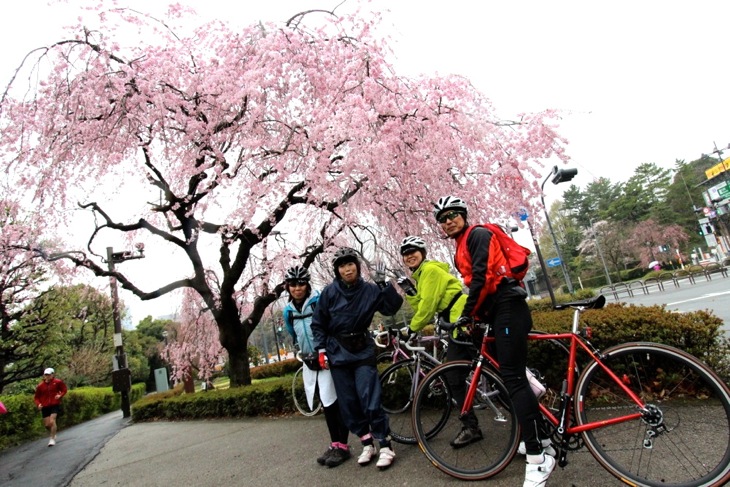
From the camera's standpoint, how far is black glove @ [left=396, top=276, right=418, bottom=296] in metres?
3.32

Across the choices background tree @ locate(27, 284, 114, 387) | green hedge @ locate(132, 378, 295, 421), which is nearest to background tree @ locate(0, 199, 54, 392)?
background tree @ locate(27, 284, 114, 387)

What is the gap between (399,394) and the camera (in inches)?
171

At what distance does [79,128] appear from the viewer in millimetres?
6766

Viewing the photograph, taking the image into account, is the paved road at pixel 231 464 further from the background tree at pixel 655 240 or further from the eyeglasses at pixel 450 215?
the background tree at pixel 655 240

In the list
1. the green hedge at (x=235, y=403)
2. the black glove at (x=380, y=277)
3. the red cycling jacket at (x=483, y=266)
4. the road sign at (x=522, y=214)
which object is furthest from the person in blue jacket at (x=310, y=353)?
the road sign at (x=522, y=214)

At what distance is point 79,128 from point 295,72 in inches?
142

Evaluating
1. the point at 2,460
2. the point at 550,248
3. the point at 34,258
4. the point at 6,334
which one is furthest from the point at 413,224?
the point at 550,248

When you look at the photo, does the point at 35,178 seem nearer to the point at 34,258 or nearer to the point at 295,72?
the point at 34,258

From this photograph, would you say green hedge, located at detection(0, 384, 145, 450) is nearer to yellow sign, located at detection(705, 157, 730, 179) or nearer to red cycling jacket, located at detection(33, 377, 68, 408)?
red cycling jacket, located at detection(33, 377, 68, 408)

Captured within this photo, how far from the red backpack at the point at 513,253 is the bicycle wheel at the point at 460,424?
784 millimetres

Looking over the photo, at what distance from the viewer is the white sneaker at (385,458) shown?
3.32 meters

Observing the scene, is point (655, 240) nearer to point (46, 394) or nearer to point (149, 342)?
point (46, 394)

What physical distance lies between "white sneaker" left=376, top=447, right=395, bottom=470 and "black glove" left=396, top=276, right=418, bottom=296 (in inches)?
50.3

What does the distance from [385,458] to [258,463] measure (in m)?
1.62
